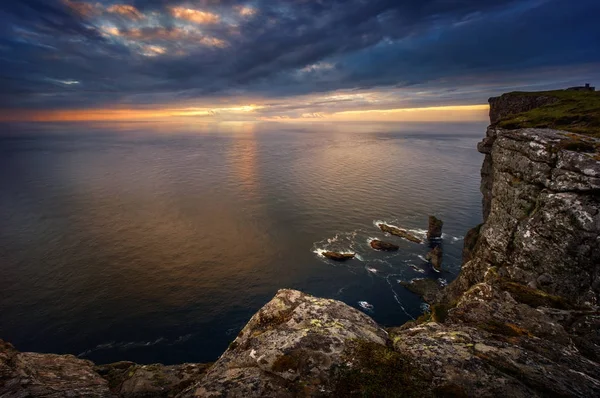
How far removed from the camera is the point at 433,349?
1031cm

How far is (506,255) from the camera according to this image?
25.6 m

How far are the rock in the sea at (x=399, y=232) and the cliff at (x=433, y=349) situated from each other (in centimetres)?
6217

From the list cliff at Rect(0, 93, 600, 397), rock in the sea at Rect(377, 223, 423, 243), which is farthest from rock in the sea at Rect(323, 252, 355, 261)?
cliff at Rect(0, 93, 600, 397)

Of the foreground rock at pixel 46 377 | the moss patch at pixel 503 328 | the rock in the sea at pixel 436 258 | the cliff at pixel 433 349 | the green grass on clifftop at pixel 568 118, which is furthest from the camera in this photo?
the rock in the sea at pixel 436 258

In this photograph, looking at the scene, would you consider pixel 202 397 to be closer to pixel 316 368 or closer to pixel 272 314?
pixel 316 368

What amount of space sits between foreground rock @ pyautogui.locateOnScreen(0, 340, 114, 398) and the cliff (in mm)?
67

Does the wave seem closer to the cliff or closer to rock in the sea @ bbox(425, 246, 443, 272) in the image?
rock in the sea @ bbox(425, 246, 443, 272)

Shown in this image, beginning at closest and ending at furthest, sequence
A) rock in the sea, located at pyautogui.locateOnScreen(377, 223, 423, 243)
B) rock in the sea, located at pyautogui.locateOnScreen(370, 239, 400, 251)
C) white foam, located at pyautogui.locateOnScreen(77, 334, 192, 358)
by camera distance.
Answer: white foam, located at pyautogui.locateOnScreen(77, 334, 192, 358), rock in the sea, located at pyautogui.locateOnScreen(370, 239, 400, 251), rock in the sea, located at pyautogui.locateOnScreen(377, 223, 423, 243)

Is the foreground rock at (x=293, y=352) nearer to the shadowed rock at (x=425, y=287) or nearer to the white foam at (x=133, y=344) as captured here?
the white foam at (x=133, y=344)

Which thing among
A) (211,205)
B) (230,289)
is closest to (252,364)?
(230,289)

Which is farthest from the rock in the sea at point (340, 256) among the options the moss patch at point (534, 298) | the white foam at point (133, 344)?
the moss patch at point (534, 298)

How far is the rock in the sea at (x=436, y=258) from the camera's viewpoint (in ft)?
225

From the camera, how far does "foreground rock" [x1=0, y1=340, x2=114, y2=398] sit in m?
10.0

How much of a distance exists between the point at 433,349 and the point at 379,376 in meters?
3.17
